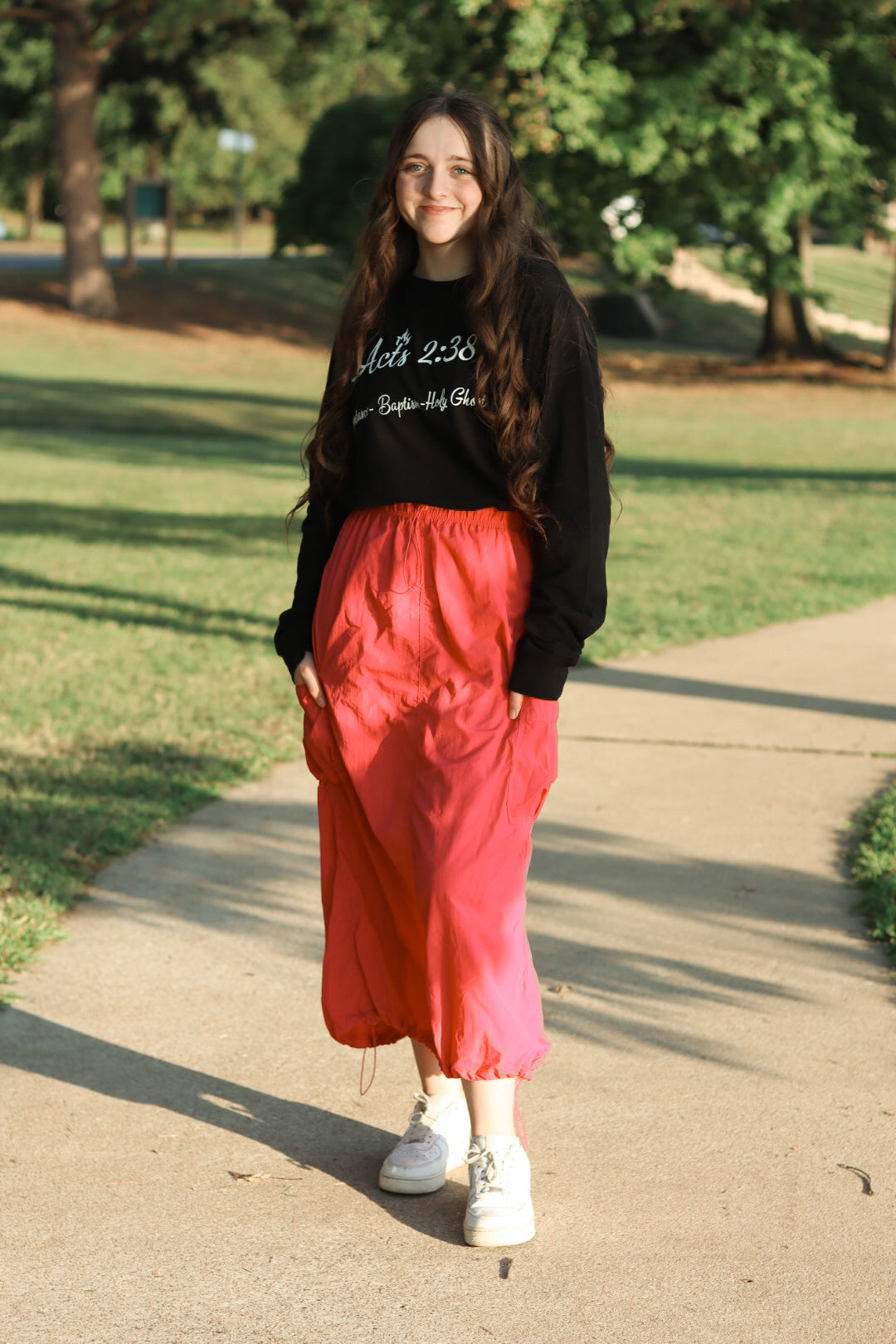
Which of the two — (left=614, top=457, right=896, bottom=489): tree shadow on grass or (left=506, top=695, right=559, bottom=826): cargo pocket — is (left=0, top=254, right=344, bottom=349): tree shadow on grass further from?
(left=506, top=695, right=559, bottom=826): cargo pocket

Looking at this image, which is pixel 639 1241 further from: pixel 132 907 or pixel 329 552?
pixel 132 907

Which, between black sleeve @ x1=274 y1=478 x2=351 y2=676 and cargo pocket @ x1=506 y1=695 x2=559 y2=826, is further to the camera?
black sleeve @ x1=274 y1=478 x2=351 y2=676

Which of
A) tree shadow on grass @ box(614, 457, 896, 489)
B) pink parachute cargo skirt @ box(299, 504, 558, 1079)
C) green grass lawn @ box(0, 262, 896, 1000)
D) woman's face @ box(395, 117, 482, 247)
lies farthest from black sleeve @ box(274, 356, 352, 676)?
tree shadow on grass @ box(614, 457, 896, 489)

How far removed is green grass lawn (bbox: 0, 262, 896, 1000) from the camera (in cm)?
563

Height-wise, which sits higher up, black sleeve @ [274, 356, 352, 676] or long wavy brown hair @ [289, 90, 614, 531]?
long wavy brown hair @ [289, 90, 614, 531]

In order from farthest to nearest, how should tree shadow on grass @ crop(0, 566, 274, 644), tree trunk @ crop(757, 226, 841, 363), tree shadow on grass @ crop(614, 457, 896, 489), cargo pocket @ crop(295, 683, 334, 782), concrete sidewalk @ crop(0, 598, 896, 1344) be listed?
tree trunk @ crop(757, 226, 841, 363) < tree shadow on grass @ crop(614, 457, 896, 489) < tree shadow on grass @ crop(0, 566, 274, 644) < cargo pocket @ crop(295, 683, 334, 782) < concrete sidewalk @ crop(0, 598, 896, 1344)

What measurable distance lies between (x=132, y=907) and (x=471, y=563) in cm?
217

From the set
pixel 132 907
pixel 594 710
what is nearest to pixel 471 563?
pixel 132 907

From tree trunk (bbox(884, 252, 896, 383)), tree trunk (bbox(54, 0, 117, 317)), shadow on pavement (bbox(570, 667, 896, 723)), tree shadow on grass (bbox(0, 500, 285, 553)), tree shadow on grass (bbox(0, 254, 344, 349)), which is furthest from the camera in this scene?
tree shadow on grass (bbox(0, 254, 344, 349))

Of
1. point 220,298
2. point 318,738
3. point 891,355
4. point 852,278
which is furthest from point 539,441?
point 852,278

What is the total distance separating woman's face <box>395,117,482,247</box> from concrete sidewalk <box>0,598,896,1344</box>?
1.81 meters

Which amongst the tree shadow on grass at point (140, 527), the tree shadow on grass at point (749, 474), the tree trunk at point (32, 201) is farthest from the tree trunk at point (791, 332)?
the tree trunk at point (32, 201)

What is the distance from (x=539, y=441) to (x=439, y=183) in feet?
1.59

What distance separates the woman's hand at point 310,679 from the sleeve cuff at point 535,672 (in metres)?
0.38
